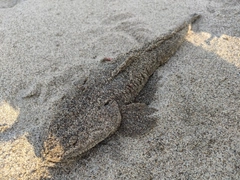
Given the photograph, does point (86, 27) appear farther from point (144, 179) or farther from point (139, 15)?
point (144, 179)

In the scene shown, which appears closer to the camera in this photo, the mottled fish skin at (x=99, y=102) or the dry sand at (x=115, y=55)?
the mottled fish skin at (x=99, y=102)

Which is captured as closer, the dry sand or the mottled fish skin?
the mottled fish skin

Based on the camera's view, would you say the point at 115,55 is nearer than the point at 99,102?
No

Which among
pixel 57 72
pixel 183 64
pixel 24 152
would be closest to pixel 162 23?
pixel 183 64

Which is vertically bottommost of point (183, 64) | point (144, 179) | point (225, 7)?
point (144, 179)
